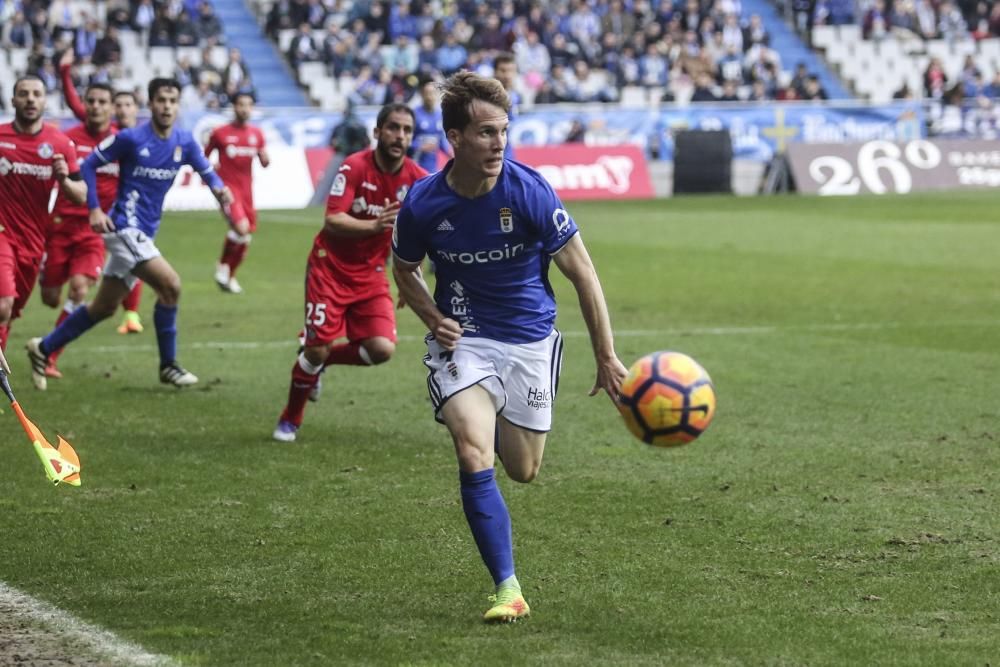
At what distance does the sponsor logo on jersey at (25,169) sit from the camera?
10953 mm

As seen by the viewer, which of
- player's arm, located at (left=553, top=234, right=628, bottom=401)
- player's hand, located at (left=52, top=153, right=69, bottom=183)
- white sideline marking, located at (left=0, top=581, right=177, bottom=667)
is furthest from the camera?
player's hand, located at (left=52, top=153, right=69, bottom=183)

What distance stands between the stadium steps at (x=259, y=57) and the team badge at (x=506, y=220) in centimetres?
3194

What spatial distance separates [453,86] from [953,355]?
8.28 metres

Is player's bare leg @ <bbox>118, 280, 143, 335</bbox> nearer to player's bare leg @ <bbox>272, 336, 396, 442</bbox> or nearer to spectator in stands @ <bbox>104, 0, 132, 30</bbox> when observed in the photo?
player's bare leg @ <bbox>272, 336, 396, 442</bbox>

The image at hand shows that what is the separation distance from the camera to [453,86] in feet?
20.3

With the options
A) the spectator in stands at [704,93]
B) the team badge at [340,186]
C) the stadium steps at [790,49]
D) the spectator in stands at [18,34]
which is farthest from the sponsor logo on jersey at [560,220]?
the stadium steps at [790,49]

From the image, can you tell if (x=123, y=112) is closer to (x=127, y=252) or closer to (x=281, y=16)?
(x=127, y=252)

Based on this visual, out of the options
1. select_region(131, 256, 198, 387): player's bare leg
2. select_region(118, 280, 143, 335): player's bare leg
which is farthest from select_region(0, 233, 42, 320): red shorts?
select_region(118, 280, 143, 335): player's bare leg

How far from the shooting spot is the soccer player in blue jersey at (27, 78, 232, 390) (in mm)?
12227

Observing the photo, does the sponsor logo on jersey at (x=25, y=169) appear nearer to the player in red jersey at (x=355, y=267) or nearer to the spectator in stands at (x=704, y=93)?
the player in red jersey at (x=355, y=267)

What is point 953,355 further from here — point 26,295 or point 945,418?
point 26,295

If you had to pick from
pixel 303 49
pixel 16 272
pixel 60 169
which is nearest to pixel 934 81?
pixel 303 49

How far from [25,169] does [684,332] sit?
652 cm

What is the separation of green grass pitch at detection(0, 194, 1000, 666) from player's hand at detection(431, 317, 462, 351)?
1005mm
